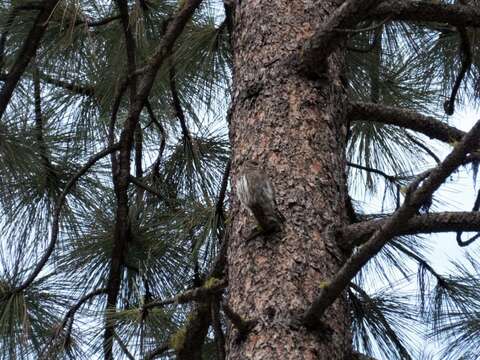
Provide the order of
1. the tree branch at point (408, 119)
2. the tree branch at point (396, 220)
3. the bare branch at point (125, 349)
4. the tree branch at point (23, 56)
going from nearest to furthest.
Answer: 1. the tree branch at point (396, 220)
2. the tree branch at point (408, 119)
3. the bare branch at point (125, 349)
4. the tree branch at point (23, 56)

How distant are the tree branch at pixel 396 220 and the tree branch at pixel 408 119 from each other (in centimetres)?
59

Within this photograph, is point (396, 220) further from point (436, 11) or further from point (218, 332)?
point (436, 11)

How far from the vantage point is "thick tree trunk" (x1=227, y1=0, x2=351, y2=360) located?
6.22 feet

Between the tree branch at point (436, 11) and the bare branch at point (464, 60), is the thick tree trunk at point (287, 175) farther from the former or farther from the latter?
the bare branch at point (464, 60)

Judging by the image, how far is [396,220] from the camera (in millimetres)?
1696

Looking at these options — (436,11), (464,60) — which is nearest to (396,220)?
(436,11)

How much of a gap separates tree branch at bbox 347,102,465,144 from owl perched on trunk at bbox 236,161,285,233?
42cm

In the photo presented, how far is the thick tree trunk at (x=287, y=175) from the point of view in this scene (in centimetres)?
189

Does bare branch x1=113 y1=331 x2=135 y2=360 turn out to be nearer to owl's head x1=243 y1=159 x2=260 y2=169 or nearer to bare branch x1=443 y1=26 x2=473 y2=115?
owl's head x1=243 y1=159 x2=260 y2=169

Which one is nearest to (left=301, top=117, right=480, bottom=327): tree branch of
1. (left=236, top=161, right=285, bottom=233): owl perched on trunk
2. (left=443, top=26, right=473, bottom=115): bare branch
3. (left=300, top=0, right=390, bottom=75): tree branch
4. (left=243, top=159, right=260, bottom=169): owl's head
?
(left=236, top=161, right=285, bottom=233): owl perched on trunk

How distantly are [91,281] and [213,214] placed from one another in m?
0.57

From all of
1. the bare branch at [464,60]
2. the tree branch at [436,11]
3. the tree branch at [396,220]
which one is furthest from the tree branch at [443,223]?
the bare branch at [464,60]

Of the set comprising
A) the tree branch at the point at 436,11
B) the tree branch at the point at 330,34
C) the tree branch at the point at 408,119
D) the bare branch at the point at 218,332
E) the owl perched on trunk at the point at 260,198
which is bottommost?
the bare branch at the point at 218,332

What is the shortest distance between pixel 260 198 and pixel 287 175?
0.14m
